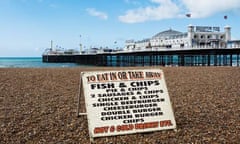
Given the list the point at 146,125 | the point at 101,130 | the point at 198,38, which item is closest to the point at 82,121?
the point at 101,130

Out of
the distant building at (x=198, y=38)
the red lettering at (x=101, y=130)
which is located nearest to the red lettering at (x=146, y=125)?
the red lettering at (x=101, y=130)

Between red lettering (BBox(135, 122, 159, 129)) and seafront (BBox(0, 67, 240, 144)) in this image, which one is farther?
red lettering (BBox(135, 122, 159, 129))

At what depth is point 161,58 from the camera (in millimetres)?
49781

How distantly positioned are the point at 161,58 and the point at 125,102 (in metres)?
45.9

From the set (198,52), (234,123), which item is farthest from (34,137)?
(198,52)

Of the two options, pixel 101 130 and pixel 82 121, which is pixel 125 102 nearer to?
pixel 101 130

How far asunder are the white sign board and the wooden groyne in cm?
3345

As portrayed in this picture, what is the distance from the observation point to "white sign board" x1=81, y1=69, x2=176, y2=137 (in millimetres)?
4266

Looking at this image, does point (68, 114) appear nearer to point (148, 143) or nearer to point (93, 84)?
point (93, 84)

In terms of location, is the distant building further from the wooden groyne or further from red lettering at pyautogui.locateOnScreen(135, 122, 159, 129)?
→ red lettering at pyautogui.locateOnScreen(135, 122, 159, 129)

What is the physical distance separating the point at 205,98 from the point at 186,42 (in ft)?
160

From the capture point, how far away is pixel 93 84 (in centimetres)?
441

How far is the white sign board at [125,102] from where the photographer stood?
4.27m

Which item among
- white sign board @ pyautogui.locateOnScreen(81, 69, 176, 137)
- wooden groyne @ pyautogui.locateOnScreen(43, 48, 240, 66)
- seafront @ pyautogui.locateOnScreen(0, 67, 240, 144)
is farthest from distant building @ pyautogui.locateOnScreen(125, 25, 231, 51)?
white sign board @ pyautogui.locateOnScreen(81, 69, 176, 137)
